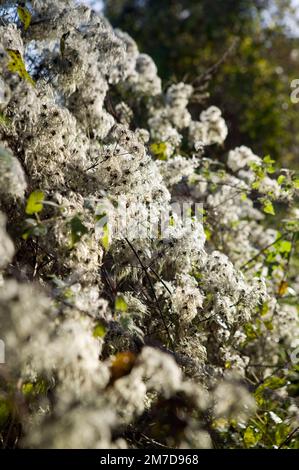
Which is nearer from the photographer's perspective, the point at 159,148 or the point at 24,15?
the point at 24,15

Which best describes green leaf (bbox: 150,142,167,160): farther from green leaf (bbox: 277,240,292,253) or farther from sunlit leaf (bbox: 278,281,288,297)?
sunlit leaf (bbox: 278,281,288,297)

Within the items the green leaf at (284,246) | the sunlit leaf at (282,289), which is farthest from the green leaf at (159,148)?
the sunlit leaf at (282,289)

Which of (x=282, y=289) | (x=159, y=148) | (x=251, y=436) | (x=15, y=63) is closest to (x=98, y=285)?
(x=15, y=63)

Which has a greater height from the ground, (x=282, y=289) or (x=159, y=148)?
(x=159, y=148)

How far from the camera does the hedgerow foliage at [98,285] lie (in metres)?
1.54

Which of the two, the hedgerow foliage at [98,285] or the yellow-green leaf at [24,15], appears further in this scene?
the yellow-green leaf at [24,15]

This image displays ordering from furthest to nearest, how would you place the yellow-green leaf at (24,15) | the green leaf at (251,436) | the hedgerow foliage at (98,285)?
1. the green leaf at (251,436)
2. the yellow-green leaf at (24,15)
3. the hedgerow foliage at (98,285)

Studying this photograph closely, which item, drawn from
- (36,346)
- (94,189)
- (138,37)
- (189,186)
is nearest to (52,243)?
(94,189)

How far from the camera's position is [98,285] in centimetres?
208

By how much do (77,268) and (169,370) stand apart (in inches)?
21.0

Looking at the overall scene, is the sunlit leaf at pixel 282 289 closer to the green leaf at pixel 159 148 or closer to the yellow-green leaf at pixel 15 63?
the green leaf at pixel 159 148

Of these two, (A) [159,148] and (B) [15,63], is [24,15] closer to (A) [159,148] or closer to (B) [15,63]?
(B) [15,63]

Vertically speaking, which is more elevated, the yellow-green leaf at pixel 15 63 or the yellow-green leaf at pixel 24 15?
the yellow-green leaf at pixel 24 15

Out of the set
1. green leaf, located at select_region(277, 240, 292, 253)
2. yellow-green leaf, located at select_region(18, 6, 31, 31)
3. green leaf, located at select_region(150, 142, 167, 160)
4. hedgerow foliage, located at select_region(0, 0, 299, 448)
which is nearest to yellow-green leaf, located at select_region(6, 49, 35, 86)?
hedgerow foliage, located at select_region(0, 0, 299, 448)
